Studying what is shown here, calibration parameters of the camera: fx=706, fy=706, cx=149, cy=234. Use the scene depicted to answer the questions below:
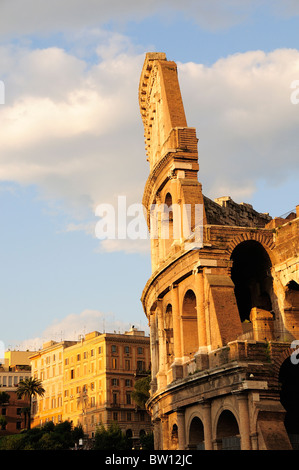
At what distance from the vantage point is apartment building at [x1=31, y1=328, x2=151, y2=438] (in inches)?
3775

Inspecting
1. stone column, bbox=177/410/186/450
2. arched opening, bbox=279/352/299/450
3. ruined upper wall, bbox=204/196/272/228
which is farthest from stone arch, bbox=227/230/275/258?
stone column, bbox=177/410/186/450

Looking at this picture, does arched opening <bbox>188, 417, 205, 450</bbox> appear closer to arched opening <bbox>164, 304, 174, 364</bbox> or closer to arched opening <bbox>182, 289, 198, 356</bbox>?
arched opening <bbox>182, 289, 198, 356</bbox>

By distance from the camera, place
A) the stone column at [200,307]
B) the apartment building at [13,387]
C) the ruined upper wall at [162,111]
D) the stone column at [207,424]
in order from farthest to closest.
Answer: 1. the apartment building at [13,387]
2. the ruined upper wall at [162,111]
3. the stone column at [200,307]
4. the stone column at [207,424]

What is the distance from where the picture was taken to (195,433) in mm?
34656

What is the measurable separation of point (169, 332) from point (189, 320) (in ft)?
12.2

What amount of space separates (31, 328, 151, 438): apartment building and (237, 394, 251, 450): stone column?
6678 cm

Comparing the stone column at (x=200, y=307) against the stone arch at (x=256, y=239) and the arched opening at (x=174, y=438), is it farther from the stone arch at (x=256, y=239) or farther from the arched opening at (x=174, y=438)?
the arched opening at (x=174, y=438)

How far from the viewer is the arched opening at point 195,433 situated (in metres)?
34.5

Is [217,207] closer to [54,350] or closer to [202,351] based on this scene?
[202,351]

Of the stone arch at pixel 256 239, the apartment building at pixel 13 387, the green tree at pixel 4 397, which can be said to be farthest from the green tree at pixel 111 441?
the green tree at pixel 4 397

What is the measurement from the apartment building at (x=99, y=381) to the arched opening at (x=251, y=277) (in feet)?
191

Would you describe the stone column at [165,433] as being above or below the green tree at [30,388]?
below

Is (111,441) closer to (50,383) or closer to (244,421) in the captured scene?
(244,421)
